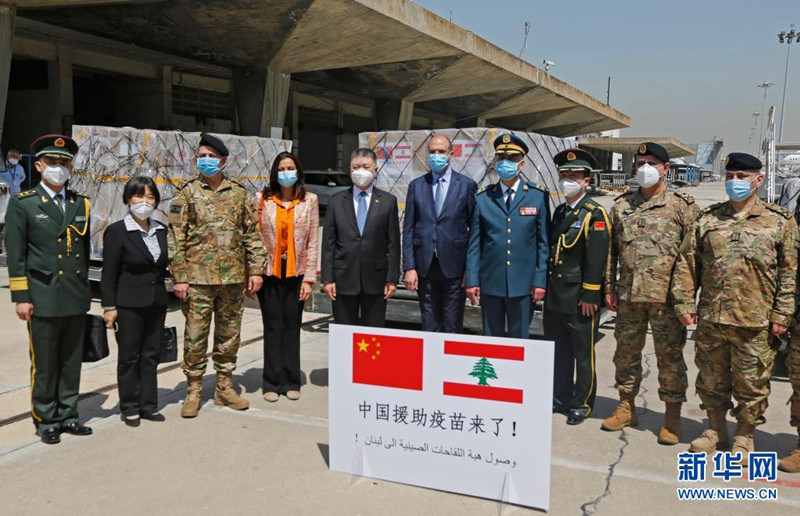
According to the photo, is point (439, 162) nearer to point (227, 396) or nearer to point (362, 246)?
point (362, 246)

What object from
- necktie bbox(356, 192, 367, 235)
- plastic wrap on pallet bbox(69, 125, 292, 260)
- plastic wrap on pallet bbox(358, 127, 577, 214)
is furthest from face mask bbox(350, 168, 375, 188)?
plastic wrap on pallet bbox(69, 125, 292, 260)

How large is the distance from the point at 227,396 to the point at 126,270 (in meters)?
1.14

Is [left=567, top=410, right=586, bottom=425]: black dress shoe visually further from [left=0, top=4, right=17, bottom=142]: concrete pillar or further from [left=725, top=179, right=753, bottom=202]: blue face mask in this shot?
[left=0, top=4, right=17, bottom=142]: concrete pillar

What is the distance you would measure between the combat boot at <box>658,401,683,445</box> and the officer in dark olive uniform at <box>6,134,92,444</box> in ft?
12.0

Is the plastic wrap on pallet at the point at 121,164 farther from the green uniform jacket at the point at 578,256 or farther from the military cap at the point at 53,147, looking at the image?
the green uniform jacket at the point at 578,256

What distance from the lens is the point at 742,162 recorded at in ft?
11.6

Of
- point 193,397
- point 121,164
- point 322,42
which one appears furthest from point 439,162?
point 322,42

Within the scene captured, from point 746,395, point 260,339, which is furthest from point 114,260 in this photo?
point 746,395

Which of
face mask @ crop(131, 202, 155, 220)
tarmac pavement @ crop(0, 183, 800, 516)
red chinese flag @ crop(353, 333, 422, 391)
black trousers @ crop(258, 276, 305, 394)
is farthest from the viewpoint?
black trousers @ crop(258, 276, 305, 394)

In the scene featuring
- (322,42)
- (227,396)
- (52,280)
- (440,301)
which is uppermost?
(322,42)

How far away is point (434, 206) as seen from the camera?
450 cm

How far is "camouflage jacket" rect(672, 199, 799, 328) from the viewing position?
3.46m

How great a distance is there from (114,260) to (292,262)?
1.19 metres

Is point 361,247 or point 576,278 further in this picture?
point 361,247
